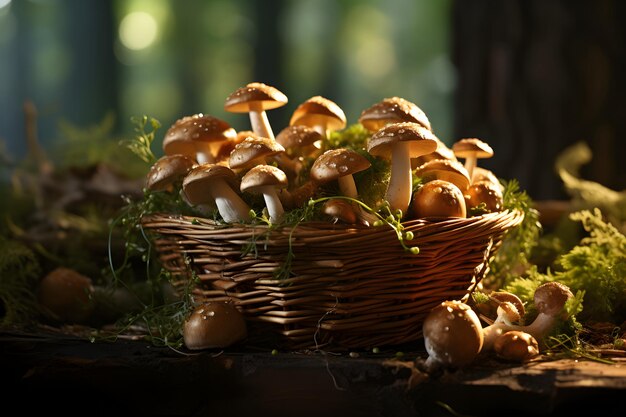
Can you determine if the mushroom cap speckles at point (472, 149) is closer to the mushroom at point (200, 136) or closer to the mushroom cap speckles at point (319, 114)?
the mushroom cap speckles at point (319, 114)

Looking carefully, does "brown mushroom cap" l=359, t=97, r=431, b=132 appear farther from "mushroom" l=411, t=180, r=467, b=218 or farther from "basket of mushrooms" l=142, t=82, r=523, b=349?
"mushroom" l=411, t=180, r=467, b=218

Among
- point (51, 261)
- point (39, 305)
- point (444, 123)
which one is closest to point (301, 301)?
point (39, 305)

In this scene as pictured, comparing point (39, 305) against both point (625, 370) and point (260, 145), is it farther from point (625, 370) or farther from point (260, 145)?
point (625, 370)

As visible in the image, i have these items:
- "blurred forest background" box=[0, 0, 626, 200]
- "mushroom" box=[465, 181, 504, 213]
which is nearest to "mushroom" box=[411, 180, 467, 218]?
"mushroom" box=[465, 181, 504, 213]

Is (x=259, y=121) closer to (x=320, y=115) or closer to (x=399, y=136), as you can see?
(x=320, y=115)

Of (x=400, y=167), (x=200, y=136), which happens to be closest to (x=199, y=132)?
(x=200, y=136)
